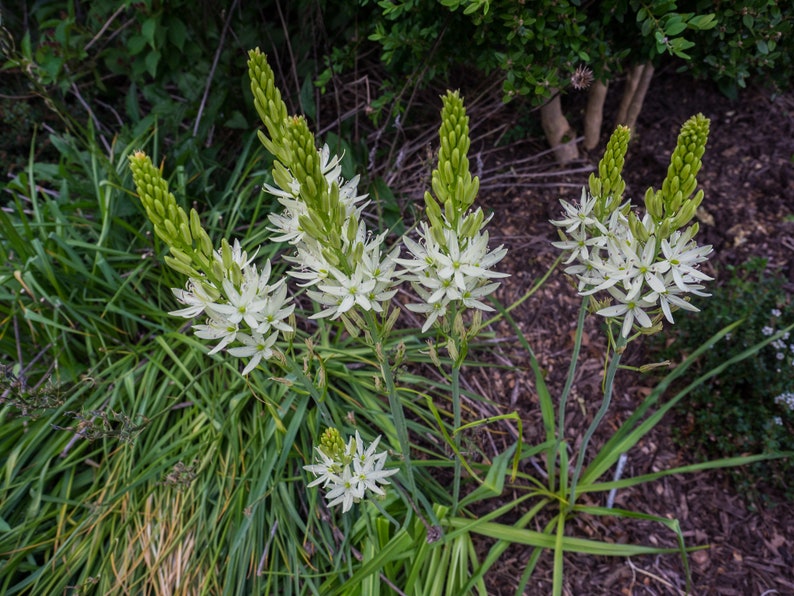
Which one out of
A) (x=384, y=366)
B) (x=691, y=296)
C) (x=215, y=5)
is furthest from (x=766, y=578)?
(x=215, y=5)

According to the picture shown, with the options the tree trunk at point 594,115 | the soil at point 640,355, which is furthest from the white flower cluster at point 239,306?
the tree trunk at point 594,115

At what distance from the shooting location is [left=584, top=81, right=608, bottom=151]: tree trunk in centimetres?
385

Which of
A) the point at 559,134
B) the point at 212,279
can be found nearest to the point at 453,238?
the point at 212,279

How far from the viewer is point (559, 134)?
4105 mm

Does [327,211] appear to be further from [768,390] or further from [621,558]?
[768,390]

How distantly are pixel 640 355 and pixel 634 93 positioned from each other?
1.83 m

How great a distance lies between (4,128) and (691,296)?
16.3 ft

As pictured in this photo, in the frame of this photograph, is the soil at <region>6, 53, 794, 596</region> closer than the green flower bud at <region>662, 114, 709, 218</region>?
No

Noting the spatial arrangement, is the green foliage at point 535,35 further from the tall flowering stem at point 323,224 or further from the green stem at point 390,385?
the green stem at point 390,385

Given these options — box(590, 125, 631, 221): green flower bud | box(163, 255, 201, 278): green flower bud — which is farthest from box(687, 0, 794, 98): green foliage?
box(163, 255, 201, 278): green flower bud

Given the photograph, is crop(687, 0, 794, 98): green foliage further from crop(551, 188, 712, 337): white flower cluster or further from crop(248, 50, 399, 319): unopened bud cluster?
crop(248, 50, 399, 319): unopened bud cluster

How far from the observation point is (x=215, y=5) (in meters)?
3.98

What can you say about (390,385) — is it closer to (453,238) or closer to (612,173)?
(453,238)

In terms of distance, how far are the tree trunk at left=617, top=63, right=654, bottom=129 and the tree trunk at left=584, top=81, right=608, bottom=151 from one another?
14 cm
